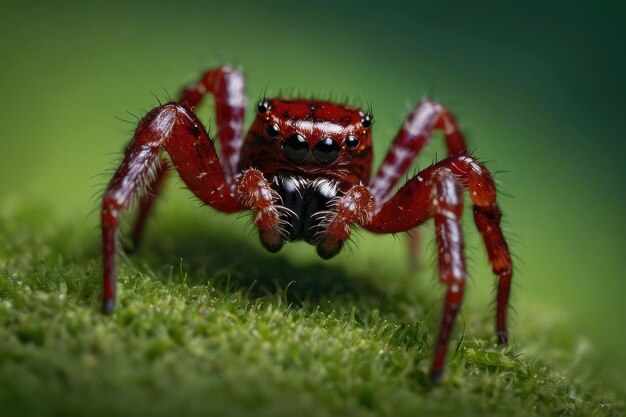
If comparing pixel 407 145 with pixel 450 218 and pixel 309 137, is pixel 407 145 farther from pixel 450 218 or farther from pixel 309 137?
pixel 450 218

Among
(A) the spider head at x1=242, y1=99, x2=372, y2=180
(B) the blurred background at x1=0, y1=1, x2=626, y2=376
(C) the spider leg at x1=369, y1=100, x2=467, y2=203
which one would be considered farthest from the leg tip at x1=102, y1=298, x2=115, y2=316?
(B) the blurred background at x1=0, y1=1, x2=626, y2=376

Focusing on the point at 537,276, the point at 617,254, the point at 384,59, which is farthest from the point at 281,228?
the point at 384,59

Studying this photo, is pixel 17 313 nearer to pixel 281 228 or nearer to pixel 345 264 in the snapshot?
pixel 281 228

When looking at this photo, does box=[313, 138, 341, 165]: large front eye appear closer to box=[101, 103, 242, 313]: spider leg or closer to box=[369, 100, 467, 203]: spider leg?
box=[101, 103, 242, 313]: spider leg

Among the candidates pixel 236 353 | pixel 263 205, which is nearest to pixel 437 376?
pixel 236 353

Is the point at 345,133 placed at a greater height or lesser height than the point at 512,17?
lesser

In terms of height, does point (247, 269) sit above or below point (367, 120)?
below
